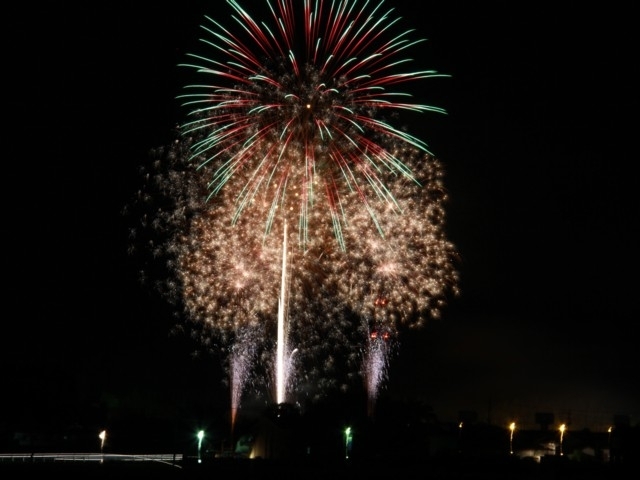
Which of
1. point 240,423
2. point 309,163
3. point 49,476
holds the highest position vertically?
point 309,163

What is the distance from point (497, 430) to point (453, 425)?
16.9 ft

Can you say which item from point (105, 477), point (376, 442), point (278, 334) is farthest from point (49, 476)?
point (376, 442)

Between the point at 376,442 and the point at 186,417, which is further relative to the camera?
the point at 186,417

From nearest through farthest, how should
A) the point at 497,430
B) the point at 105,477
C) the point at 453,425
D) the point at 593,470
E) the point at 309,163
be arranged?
the point at 105,477, the point at 593,470, the point at 309,163, the point at 497,430, the point at 453,425

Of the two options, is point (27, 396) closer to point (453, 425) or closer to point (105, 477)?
point (453, 425)

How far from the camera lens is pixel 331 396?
59.8 m

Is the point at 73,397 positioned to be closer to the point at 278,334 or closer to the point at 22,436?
the point at 22,436

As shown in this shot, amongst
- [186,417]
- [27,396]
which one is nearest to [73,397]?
[27,396]

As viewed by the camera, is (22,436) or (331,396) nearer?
(331,396)

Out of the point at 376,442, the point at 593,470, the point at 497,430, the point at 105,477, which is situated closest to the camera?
the point at 105,477

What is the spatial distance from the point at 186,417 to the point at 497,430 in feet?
83.9

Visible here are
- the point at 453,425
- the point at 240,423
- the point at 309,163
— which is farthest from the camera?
the point at 453,425

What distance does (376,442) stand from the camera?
48406mm

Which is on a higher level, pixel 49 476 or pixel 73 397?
pixel 73 397
